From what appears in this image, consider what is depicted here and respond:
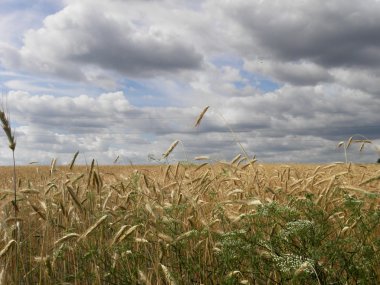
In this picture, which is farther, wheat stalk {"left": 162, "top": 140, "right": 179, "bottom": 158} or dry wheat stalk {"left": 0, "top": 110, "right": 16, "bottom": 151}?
wheat stalk {"left": 162, "top": 140, "right": 179, "bottom": 158}

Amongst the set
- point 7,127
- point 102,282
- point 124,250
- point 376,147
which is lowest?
point 102,282

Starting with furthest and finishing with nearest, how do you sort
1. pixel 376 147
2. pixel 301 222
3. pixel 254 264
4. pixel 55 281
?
pixel 376 147 < pixel 55 281 < pixel 254 264 < pixel 301 222

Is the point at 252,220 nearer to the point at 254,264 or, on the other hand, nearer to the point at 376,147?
the point at 254,264

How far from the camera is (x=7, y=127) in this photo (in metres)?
3.58

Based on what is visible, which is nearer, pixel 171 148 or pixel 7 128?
pixel 7 128

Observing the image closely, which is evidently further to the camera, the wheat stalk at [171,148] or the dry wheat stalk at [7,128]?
the wheat stalk at [171,148]

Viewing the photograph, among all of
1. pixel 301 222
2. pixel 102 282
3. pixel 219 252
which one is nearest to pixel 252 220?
pixel 219 252

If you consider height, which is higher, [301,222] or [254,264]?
[301,222]

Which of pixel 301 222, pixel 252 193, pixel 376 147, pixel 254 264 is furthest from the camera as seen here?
pixel 252 193

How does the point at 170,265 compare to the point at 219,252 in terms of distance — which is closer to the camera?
the point at 219,252

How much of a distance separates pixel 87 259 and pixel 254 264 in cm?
149

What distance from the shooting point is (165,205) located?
4.67m

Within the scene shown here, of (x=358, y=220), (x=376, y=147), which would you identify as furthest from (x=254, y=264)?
(x=376, y=147)

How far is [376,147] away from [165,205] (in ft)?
7.04
